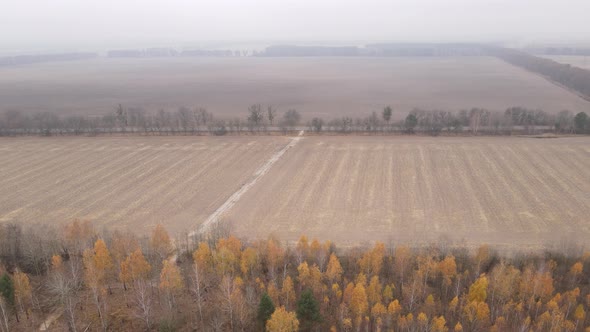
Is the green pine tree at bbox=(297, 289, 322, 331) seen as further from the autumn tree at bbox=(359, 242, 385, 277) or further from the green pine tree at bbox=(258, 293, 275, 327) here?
the autumn tree at bbox=(359, 242, 385, 277)

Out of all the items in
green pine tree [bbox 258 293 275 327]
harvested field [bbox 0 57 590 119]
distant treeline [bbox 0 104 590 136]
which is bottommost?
green pine tree [bbox 258 293 275 327]

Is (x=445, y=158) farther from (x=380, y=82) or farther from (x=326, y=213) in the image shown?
(x=380, y=82)

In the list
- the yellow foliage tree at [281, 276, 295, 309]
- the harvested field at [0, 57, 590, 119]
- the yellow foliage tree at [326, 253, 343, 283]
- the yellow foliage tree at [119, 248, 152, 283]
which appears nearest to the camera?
the yellow foliage tree at [281, 276, 295, 309]

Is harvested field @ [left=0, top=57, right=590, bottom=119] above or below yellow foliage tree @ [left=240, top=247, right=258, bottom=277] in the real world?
above

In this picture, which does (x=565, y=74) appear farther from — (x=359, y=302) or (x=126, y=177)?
(x=359, y=302)

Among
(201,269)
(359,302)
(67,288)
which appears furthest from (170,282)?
(359,302)

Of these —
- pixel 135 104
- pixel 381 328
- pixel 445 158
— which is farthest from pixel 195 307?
pixel 135 104

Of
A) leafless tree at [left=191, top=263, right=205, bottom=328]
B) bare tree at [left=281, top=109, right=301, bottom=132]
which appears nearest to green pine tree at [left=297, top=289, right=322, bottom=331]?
leafless tree at [left=191, top=263, right=205, bottom=328]

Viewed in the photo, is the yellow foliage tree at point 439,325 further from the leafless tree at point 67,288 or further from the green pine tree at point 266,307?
the leafless tree at point 67,288
